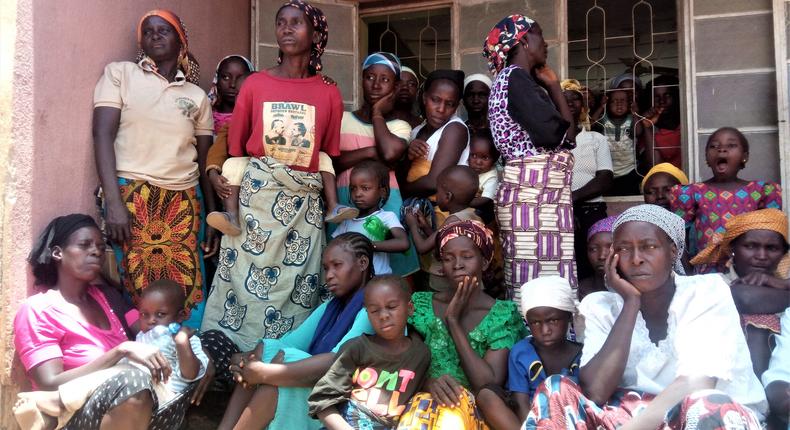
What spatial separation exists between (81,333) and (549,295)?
6.89 ft

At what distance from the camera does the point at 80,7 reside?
3922mm

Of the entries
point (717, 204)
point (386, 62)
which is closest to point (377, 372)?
point (386, 62)

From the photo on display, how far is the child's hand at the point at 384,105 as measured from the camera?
4.45 metres

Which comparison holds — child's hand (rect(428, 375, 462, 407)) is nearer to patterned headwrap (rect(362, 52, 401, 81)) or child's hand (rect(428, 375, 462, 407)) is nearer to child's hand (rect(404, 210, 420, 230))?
Result: child's hand (rect(404, 210, 420, 230))

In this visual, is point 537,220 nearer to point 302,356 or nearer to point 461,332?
point 461,332

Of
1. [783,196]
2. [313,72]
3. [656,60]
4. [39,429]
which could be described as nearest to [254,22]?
[313,72]

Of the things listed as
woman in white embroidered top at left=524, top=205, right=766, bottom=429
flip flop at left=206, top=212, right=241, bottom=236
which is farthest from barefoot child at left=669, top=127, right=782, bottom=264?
flip flop at left=206, top=212, right=241, bottom=236

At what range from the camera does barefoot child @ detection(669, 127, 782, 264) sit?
13.7 feet

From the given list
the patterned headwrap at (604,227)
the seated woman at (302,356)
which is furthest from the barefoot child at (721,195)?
the seated woman at (302,356)

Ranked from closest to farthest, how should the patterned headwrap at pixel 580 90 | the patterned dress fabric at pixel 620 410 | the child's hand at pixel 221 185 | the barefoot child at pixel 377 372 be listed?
the patterned dress fabric at pixel 620 410 → the barefoot child at pixel 377 372 → the child's hand at pixel 221 185 → the patterned headwrap at pixel 580 90

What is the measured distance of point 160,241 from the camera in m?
4.00

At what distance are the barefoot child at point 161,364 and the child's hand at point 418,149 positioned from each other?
1563mm

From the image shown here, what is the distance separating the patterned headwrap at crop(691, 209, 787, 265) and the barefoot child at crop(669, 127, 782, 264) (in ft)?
0.92

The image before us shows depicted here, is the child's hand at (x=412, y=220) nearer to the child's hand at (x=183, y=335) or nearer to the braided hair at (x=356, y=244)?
the braided hair at (x=356, y=244)
